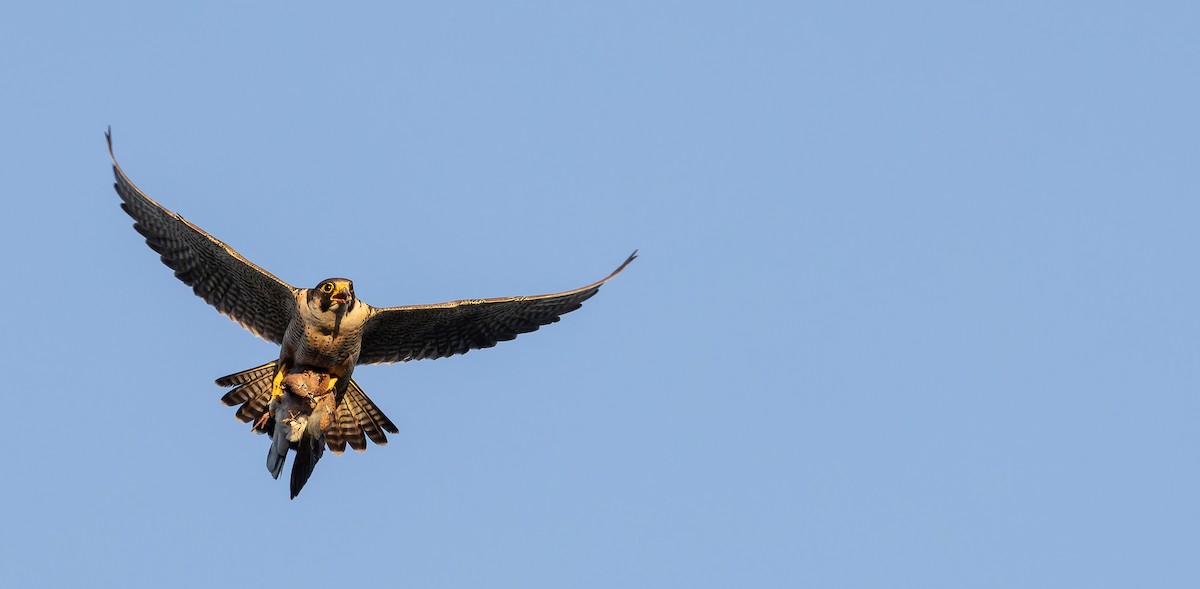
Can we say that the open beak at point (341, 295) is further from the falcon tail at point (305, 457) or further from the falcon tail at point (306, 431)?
the falcon tail at point (305, 457)

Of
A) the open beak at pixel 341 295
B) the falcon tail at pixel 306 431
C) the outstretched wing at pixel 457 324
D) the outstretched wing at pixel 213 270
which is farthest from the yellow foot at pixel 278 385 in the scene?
the open beak at pixel 341 295

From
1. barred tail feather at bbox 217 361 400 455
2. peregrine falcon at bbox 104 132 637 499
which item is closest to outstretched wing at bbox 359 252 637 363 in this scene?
peregrine falcon at bbox 104 132 637 499

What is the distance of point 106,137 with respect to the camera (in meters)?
22.3

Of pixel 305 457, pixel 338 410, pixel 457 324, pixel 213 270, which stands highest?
pixel 213 270

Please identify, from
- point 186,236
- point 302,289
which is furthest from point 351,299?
point 186,236

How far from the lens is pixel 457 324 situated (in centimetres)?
2453

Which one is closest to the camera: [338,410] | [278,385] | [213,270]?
[278,385]

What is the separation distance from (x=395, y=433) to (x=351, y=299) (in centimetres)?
234

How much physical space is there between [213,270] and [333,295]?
197 centimetres

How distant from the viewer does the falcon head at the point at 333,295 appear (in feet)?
74.1

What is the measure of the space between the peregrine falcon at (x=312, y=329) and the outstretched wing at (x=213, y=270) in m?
0.01

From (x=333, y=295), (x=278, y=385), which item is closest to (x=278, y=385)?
(x=278, y=385)

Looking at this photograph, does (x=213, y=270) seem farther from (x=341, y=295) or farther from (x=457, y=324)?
(x=457, y=324)

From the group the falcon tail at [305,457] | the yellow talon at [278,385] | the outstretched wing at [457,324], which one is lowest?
the falcon tail at [305,457]
